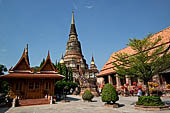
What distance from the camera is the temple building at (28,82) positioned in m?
14.5

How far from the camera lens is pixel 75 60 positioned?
1793 inches

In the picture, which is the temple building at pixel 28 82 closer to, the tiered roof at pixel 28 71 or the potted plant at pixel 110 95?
the tiered roof at pixel 28 71

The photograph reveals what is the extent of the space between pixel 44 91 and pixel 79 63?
30.0 meters

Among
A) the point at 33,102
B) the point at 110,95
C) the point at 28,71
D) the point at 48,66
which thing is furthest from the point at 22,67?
the point at 110,95

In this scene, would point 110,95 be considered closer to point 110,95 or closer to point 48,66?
point 110,95

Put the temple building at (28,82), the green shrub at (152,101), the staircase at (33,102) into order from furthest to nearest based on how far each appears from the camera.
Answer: the temple building at (28,82)
the staircase at (33,102)
the green shrub at (152,101)

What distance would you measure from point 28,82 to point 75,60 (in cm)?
3056

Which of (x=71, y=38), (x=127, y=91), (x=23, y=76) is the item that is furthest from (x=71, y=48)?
(x=23, y=76)

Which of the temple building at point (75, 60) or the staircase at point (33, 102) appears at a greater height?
the temple building at point (75, 60)

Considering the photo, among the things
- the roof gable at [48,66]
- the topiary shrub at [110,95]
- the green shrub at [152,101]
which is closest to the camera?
the green shrub at [152,101]

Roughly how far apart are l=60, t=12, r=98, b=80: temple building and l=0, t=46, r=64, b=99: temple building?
25.6m

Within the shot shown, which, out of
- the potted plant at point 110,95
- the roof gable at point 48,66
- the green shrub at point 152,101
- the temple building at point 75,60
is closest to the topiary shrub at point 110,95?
the potted plant at point 110,95

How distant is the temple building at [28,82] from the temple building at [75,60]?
25625mm

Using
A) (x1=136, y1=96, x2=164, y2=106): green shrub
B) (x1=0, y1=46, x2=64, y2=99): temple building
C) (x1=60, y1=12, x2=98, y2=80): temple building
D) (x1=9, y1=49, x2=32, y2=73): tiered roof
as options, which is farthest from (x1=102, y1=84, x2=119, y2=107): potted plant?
(x1=60, y1=12, x2=98, y2=80): temple building
